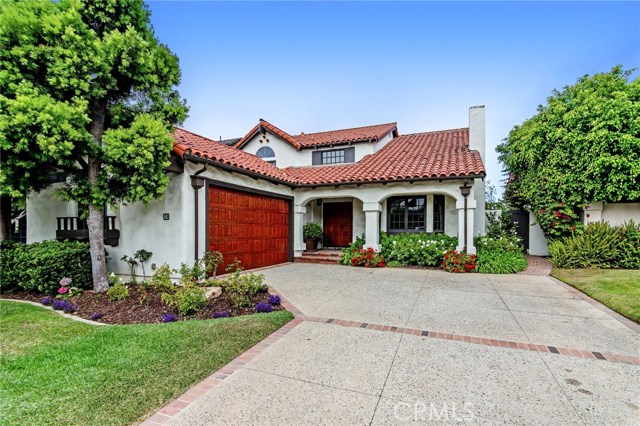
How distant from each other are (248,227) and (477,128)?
10536 mm

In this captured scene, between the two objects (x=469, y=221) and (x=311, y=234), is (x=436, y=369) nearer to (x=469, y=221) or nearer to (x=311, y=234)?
(x=469, y=221)

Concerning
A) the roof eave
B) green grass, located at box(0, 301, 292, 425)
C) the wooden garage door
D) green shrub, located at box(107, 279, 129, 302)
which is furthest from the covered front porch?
green grass, located at box(0, 301, 292, 425)

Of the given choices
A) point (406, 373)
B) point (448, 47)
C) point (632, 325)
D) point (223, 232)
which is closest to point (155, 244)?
point (223, 232)

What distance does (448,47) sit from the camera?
10.6 meters

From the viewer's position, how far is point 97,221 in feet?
21.6

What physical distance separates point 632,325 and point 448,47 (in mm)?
9861

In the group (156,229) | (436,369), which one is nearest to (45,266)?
(156,229)

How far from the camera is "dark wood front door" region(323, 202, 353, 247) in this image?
46.4ft

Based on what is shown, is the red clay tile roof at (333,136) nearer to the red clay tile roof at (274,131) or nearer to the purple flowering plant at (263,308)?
the red clay tile roof at (274,131)

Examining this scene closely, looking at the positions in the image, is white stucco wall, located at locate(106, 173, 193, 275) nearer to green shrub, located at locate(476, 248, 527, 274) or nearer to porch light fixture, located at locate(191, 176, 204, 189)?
porch light fixture, located at locate(191, 176, 204, 189)

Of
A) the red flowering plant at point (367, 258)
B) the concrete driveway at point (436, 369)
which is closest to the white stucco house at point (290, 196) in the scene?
the red flowering plant at point (367, 258)

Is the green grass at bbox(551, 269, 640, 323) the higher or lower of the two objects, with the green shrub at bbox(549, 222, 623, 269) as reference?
lower

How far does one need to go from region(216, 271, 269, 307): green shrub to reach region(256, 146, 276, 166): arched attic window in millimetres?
10231

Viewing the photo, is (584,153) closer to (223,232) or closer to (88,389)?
(223,232)
